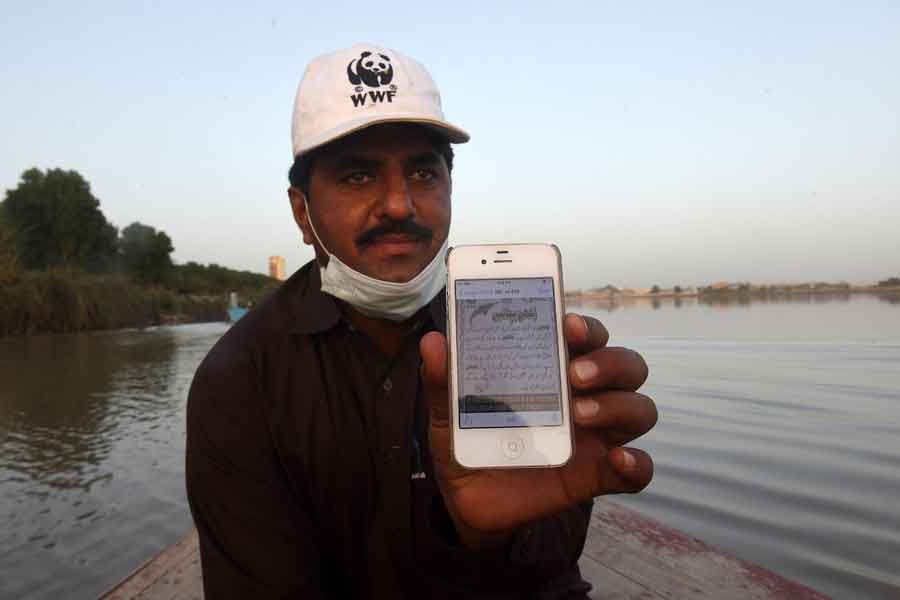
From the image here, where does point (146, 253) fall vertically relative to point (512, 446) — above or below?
above

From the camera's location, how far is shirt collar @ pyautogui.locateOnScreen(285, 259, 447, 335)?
2.05 metres

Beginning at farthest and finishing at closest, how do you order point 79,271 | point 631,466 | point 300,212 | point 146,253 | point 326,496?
point 146,253 → point 79,271 → point 300,212 → point 326,496 → point 631,466

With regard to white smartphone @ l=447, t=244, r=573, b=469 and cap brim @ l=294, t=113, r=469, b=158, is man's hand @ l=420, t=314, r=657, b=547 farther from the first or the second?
cap brim @ l=294, t=113, r=469, b=158

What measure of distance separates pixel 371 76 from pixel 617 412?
5.15ft

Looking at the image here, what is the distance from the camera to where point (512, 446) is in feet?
4.70

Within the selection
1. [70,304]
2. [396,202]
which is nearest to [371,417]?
[396,202]

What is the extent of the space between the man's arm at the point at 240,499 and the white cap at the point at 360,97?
912mm

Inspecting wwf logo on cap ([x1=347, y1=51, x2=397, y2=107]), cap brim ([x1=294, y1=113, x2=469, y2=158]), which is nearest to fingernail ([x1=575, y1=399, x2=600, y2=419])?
cap brim ([x1=294, y1=113, x2=469, y2=158])

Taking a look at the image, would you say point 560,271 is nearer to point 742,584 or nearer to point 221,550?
point 221,550

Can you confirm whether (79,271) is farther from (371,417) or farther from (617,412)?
(617,412)

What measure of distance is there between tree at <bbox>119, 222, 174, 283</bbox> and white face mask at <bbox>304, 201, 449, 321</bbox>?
5670 centimetres

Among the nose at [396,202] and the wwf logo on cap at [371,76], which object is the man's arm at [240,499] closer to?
the nose at [396,202]

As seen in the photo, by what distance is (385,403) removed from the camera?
6.35 ft

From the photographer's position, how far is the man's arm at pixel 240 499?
5.57ft
